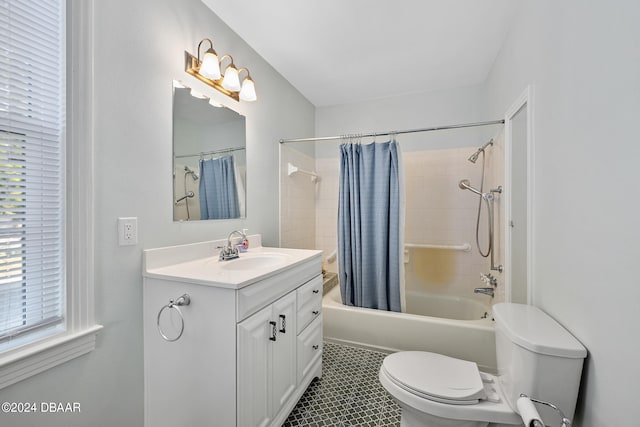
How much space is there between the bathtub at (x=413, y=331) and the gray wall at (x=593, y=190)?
0.68 metres

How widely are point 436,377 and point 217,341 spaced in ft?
3.05

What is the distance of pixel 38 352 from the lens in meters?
0.85

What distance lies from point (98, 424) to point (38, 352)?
1.41 ft

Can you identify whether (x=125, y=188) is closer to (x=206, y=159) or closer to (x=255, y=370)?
(x=206, y=159)

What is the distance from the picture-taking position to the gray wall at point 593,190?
67 centimetres

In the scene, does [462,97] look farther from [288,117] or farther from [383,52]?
[288,117]

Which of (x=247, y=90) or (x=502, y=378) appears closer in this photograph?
(x=502, y=378)

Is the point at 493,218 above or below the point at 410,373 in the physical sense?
above

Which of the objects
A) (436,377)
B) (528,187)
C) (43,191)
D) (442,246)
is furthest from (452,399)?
(442,246)

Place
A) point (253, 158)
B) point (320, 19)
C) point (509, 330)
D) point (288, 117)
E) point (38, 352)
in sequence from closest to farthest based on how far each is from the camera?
point (38, 352) < point (509, 330) < point (320, 19) < point (253, 158) < point (288, 117)

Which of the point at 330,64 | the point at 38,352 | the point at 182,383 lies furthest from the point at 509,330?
the point at 330,64

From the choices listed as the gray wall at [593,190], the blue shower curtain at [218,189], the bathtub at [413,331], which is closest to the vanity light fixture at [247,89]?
the blue shower curtain at [218,189]

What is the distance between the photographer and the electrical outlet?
110cm

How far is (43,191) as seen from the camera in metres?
0.91
